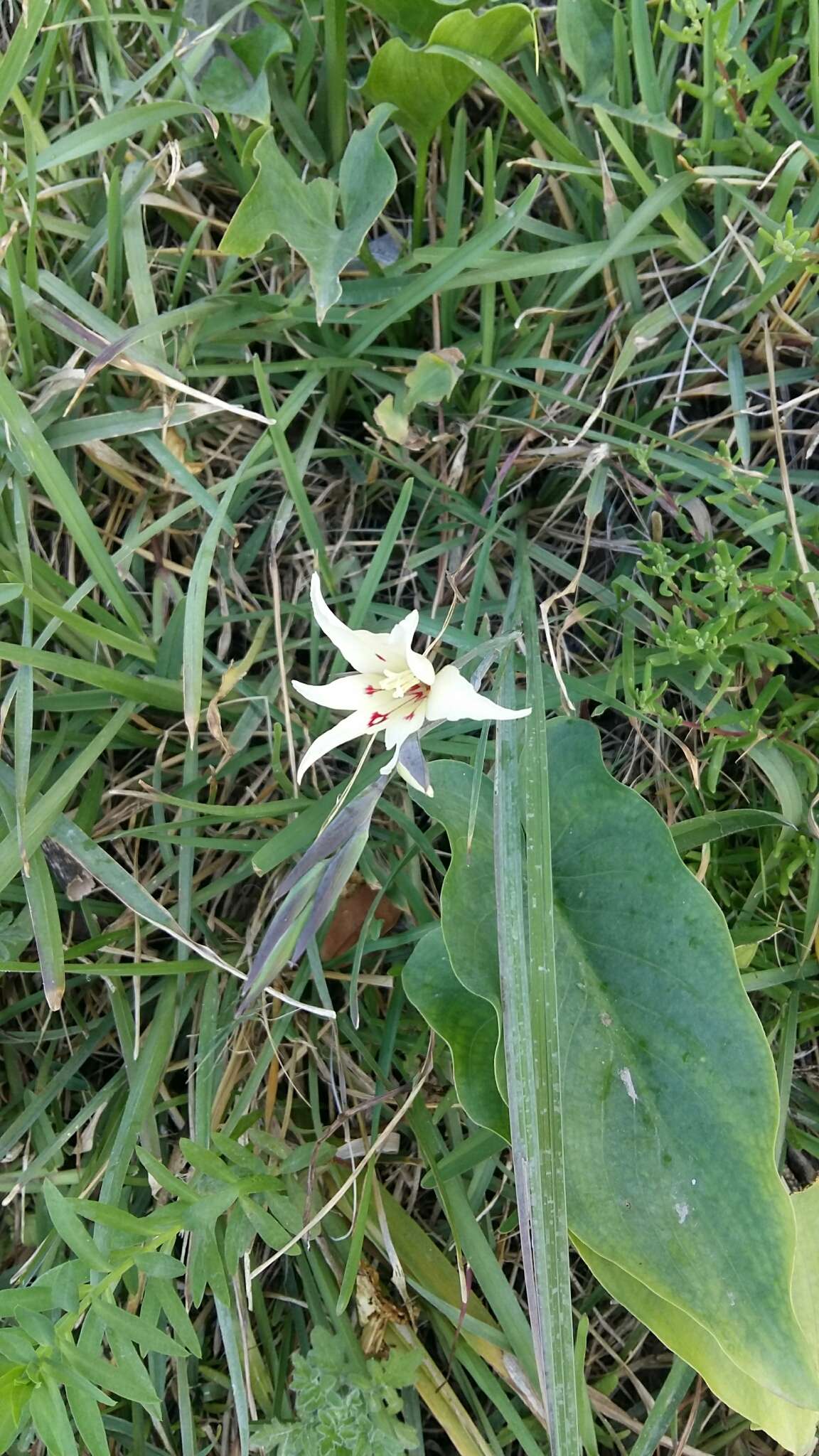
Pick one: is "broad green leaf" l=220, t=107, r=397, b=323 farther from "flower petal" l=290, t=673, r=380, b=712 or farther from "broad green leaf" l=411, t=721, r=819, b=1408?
"broad green leaf" l=411, t=721, r=819, b=1408

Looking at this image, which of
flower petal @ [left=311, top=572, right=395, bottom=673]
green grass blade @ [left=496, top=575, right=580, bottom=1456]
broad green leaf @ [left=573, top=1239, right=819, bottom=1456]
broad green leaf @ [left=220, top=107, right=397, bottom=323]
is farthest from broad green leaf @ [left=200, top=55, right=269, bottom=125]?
broad green leaf @ [left=573, top=1239, right=819, bottom=1456]

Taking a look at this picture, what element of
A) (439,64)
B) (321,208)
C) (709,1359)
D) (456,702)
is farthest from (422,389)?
(709,1359)

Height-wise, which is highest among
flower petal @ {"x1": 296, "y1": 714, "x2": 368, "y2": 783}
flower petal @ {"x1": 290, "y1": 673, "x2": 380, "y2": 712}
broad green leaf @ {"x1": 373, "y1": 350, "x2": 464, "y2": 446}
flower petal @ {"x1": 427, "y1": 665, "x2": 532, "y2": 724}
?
broad green leaf @ {"x1": 373, "y1": 350, "x2": 464, "y2": 446}

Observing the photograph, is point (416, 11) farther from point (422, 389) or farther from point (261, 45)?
point (422, 389)

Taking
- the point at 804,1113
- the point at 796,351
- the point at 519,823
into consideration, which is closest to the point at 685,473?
the point at 796,351

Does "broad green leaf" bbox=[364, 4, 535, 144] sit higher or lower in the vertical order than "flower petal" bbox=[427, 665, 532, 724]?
higher

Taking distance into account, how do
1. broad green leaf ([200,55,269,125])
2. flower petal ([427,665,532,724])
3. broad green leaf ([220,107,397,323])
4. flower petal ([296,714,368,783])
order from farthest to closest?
broad green leaf ([200,55,269,125]) < broad green leaf ([220,107,397,323]) < flower petal ([296,714,368,783]) < flower petal ([427,665,532,724])
